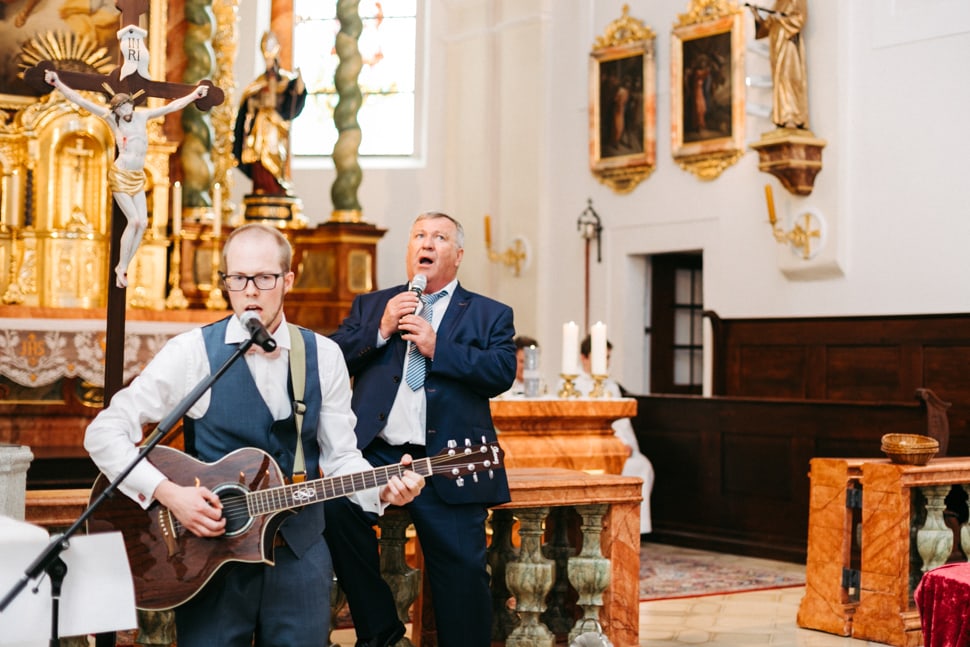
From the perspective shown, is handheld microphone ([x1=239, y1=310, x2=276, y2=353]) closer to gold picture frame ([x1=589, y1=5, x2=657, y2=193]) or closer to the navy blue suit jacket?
the navy blue suit jacket

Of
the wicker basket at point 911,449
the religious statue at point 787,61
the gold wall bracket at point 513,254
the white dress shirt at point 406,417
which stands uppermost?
the religious statue at point 787,61

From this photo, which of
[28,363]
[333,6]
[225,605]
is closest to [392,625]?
[225,605]

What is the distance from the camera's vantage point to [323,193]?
16.5 metres

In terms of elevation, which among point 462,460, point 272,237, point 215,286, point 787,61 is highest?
point 787,61

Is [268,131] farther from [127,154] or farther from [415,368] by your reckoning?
[415,368]

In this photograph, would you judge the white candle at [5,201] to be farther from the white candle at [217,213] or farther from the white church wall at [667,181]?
the white church wall at [667,181]

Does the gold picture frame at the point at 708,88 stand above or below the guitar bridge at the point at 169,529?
above

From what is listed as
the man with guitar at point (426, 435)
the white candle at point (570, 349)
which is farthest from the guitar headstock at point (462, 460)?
the white candle at point (570, 349)

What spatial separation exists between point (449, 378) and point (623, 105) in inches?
410

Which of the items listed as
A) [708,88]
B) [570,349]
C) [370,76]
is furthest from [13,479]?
[370,76]

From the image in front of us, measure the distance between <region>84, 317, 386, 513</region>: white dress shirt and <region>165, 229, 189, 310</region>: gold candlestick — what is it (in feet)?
25.9

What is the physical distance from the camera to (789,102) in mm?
11797

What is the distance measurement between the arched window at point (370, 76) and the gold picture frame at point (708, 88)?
14.3ft

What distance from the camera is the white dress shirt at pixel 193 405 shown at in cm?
326
